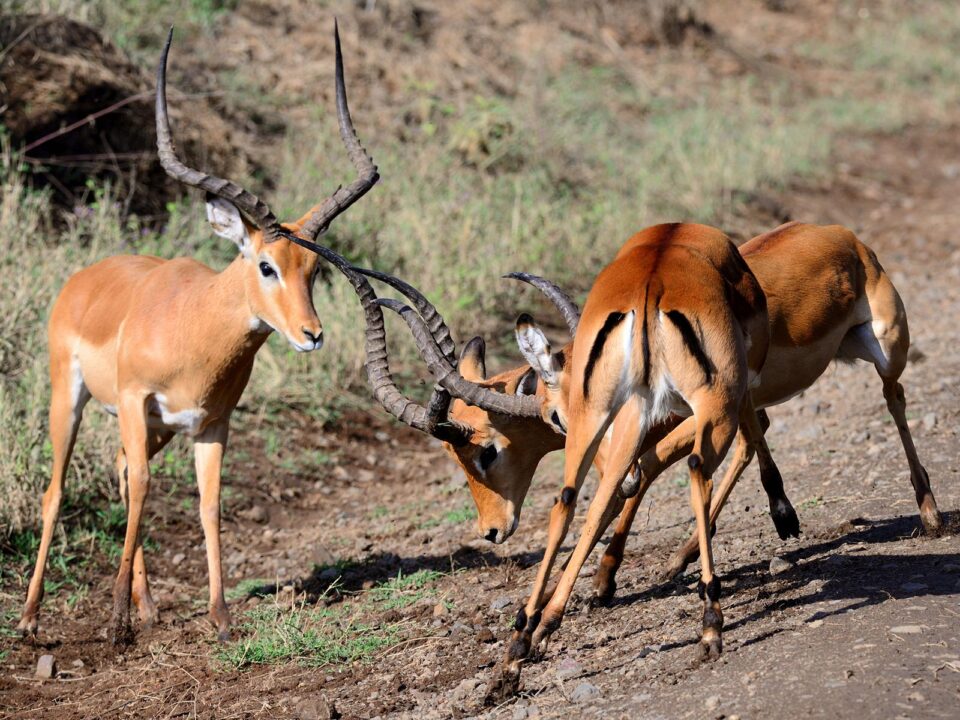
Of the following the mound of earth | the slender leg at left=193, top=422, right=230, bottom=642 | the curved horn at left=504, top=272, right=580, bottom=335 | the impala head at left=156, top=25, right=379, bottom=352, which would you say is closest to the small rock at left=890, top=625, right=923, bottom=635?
the curved horn at left=504, top=272, right=580, bottom=335

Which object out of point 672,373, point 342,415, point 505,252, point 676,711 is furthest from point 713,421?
point 505,252

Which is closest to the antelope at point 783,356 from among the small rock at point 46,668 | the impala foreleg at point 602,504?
the impala foreleg at point 602,504

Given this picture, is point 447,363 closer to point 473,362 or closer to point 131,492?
point 473,362

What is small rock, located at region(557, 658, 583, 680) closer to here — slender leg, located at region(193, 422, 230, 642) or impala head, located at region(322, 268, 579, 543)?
impala head, located at region(322, 268, 579, 543)

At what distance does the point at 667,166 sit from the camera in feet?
45.9

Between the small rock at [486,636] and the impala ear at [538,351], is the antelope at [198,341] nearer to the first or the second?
the impala ear at [538,351]

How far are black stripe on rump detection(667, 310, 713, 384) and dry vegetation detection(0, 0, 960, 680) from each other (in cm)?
410

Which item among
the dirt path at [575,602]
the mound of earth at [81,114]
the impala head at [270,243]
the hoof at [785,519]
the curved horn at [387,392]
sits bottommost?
the dirt path at [575,602]

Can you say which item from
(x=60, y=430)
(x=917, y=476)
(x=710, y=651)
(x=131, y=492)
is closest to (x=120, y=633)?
(x=131, y=492)

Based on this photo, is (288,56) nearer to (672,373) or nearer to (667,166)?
(667,166)

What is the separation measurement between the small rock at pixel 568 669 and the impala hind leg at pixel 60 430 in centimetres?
287

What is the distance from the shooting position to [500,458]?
17.7 ft

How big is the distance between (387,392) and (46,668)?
1.96 m

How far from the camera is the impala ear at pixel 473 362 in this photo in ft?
18.7
